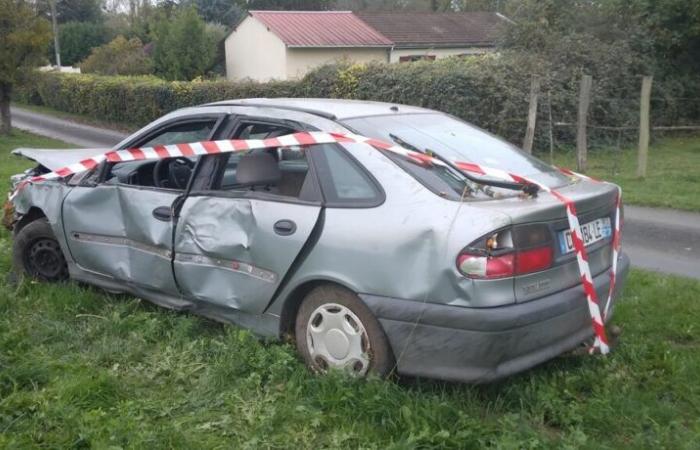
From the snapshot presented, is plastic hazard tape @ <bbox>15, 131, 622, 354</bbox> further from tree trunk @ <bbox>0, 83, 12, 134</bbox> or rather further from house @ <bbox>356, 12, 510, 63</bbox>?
house @ <bbox>356, 12, 510, 63</bbox>

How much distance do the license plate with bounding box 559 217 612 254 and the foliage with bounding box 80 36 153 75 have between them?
33813mm

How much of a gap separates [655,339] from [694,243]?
3961 millimetres

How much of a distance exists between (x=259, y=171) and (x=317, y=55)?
28.6m

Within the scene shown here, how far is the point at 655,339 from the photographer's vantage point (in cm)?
460

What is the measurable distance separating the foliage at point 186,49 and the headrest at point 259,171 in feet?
103

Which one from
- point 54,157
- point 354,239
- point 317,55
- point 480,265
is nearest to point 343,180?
point 354,239

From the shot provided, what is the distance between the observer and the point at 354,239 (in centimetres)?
384

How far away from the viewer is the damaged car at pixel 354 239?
3.55 metres

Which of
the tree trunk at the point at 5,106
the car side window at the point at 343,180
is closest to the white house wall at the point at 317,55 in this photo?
the tree trunk at the point at 5,106

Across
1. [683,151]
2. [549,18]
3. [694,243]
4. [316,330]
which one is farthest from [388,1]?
[316,330]

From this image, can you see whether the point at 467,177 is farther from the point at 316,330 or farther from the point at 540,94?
the point at 540,94

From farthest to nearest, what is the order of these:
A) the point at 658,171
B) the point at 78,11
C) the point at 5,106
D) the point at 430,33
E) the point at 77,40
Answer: the point at 78,11
the point at 77,40
the point at 430,33
the point at 5,106
the point at 658,171

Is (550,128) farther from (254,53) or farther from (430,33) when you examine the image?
(254,53)

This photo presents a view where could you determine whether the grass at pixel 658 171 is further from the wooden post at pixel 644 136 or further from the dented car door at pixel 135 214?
the dented car door at pixel 135 214
